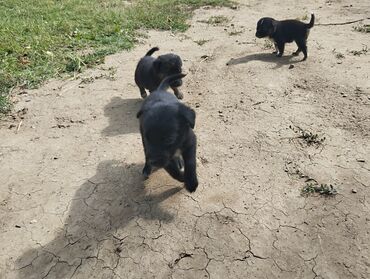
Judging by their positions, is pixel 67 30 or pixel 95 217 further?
pixel 67 30

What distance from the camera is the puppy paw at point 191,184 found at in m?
4.79

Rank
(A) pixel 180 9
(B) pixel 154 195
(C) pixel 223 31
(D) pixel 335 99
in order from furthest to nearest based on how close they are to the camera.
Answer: (A) pixel 180 9, (C) pixel 223 31, (D) pixel 335 99, (B) pixel 154 195

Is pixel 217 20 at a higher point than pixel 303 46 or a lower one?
lower

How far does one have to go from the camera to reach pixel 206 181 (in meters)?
5.21

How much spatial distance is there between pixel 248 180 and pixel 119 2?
32.9 ft

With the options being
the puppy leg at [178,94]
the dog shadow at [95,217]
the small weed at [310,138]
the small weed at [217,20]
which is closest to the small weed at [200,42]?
the small weed at [217,20]

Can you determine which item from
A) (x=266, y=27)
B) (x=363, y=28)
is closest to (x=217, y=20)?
(x=266, y=27)

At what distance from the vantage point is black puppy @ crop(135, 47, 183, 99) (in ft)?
21.7

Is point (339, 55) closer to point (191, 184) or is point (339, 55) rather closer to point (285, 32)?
point (285, 32)

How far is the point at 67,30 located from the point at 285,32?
5735 millimetres

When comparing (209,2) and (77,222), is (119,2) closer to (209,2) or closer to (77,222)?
(209,2)

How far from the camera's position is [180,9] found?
12.6 meters

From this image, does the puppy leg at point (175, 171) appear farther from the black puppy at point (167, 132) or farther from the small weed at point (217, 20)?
the small weed at point (217, 20)

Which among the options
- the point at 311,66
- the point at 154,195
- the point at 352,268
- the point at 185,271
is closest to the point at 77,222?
the point at 154,195
